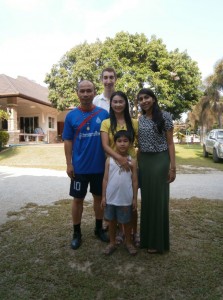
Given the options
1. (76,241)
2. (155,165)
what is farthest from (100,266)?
(155,165)

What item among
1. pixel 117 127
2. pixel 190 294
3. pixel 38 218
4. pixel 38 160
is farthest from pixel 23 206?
pixel 38 160

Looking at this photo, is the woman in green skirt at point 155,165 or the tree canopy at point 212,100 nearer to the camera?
the woman in green skirt at point 155,165

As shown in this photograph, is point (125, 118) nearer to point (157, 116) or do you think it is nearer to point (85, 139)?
point (157, 116)

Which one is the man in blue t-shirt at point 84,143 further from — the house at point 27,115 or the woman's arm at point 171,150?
the house at point 27,115

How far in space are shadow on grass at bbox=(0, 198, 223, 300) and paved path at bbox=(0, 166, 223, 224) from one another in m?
1.16

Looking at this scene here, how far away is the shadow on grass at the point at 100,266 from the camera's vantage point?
248 cm

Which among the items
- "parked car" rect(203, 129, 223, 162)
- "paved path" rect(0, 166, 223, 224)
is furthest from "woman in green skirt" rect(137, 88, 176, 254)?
"parked car" rect(203, 129, 223, 162)

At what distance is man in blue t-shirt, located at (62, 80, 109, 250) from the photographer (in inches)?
129

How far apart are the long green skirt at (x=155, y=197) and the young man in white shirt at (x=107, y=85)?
93 centimetres

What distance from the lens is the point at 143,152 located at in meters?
3.12

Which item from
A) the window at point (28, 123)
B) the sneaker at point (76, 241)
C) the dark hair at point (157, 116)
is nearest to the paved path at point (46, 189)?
the sneaker at point (76, 241)

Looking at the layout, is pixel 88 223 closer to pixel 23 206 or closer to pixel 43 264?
pixel 43 264

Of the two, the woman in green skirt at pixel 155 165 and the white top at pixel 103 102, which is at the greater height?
the white top at pixel 103 102

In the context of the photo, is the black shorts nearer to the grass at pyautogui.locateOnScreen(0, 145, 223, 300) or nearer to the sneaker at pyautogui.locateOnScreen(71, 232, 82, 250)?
the sneaker at pyautogui.locateOnScreen(71, 232, 82, 250)
